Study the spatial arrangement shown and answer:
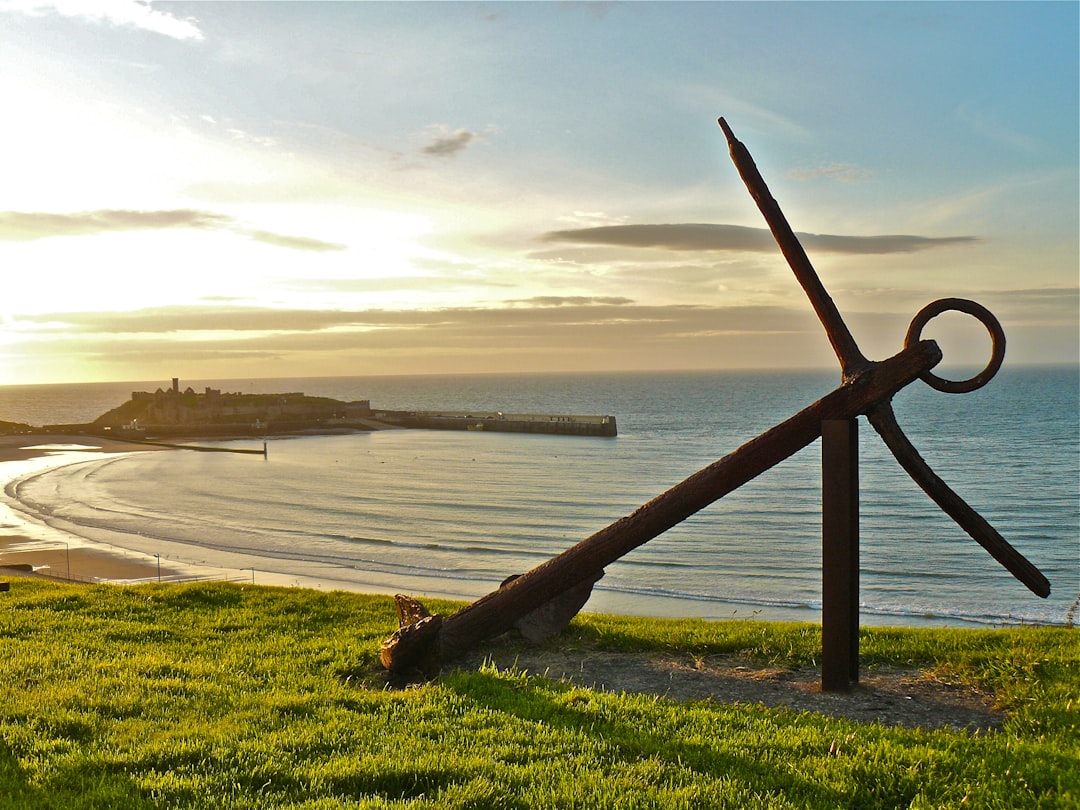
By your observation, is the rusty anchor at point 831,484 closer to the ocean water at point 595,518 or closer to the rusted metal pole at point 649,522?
the rusted metal pole at point 649,522

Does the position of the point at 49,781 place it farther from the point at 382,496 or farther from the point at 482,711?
the point at 382,496

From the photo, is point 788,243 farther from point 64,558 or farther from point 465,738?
point 64,558

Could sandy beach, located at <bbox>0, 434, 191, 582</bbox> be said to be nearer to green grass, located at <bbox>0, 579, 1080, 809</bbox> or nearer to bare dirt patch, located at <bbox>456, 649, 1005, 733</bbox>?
green grass, located at <bbox>0, 579, 1080, 809</bbox>

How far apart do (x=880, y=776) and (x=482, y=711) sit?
259cm

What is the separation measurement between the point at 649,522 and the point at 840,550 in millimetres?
1512

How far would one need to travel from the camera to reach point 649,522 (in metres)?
6.71

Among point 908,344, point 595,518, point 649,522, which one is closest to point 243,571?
point 595,518

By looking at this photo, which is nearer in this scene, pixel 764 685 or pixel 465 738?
pixel 465 738

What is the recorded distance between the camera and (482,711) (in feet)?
18.8

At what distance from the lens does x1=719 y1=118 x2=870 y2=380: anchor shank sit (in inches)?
268

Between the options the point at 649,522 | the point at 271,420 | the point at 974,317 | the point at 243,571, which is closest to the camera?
the point at 974,317

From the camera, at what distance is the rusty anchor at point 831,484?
6324mm

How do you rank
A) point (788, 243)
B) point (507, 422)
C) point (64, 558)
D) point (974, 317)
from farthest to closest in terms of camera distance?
point (507, 422) → point (64, 558) → point (788, 243) → point (974, 317)

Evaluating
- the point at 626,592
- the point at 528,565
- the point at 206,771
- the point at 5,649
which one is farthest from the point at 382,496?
the point at 206,771
